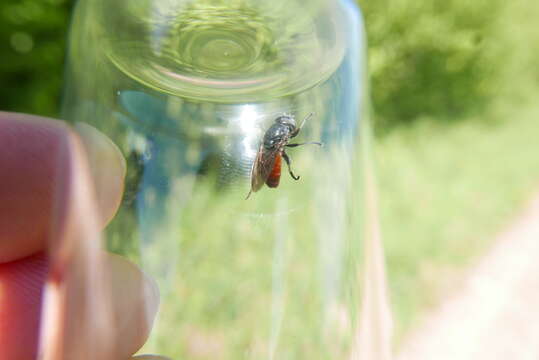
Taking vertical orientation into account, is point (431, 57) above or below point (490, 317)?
above

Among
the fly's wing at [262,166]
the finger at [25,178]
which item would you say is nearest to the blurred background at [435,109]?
the finger at [25,178]

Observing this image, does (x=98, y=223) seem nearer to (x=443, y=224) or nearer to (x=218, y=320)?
(x=218, y=320)

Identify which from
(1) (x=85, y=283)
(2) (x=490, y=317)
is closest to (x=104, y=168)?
(1) (x=85, y=283)

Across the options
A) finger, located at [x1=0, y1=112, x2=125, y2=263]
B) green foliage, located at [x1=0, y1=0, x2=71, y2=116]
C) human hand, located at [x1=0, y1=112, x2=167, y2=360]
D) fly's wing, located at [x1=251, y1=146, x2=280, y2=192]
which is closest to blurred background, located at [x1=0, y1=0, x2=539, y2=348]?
green foliage, located at [x1=0, y1=0, x2=71, y2=116]

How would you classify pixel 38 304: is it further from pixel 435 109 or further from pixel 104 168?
pixel 435 109

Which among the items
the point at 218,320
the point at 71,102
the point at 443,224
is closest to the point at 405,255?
the point at 443,224

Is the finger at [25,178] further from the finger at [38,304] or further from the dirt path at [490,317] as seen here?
the dirt path at [490,317]
